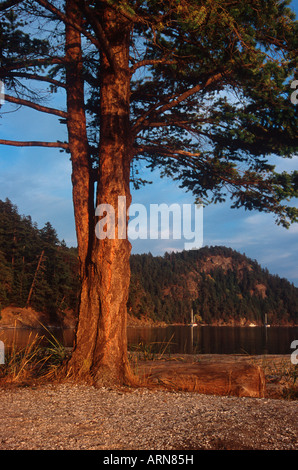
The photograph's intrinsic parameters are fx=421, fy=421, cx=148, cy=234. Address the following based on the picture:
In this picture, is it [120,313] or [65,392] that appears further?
[120,313]

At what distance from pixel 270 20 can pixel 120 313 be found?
561 cm

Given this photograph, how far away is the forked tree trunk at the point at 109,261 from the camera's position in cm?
676

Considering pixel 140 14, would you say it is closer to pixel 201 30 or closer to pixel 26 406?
pixel 201 30

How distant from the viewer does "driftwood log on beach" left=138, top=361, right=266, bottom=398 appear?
682 cm

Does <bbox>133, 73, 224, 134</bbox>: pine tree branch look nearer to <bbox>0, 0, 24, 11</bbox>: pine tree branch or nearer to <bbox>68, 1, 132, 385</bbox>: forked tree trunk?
<bbox>68, 1, 132, 385</bbox>: forked tree trunk

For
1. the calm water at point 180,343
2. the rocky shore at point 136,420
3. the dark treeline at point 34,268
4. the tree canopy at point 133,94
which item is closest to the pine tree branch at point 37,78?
the tree canopy at point 133,94

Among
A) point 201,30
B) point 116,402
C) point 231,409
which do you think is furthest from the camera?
point 201,30

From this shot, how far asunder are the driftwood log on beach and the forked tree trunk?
65cm

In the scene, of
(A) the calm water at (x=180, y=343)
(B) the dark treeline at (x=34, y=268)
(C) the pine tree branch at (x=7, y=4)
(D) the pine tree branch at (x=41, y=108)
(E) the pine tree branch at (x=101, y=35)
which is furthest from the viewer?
(B) the dark treeline at (x=34, y=268)

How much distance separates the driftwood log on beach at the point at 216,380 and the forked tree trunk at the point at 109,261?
2.15 feet

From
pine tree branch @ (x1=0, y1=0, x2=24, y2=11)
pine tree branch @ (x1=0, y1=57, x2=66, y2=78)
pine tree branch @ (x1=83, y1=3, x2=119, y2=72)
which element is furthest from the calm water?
pine tree branch @ (x1=0, y1=0, x2=24, y2=11)

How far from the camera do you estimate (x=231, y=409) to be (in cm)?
487

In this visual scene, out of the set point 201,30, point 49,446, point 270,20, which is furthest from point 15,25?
point 49,446

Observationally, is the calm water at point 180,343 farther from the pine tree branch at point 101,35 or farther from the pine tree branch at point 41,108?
the pine tree branch at point 101,35
